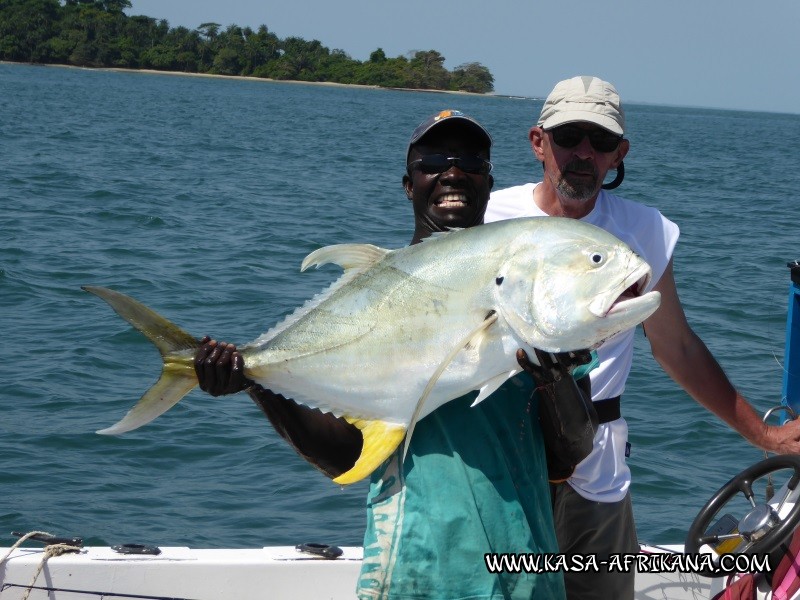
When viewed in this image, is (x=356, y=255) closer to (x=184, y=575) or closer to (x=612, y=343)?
A: (x=612, y=343)

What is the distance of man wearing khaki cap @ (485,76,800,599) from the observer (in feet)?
10.00

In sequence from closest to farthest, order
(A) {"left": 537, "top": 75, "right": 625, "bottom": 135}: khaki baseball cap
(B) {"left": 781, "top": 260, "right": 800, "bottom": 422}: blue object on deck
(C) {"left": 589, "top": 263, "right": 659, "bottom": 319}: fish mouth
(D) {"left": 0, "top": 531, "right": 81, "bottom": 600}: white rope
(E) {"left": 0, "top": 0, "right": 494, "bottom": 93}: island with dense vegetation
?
1. (C) {"left": 589, "top": 263, "right": 659, "bottom": 319}: fish mouth
2. (A) {"left": 537, "top": 75, "right": 625, "bottom": 135}: khaki baseball cap
3. (D) {"left": 0, "top": 531, "right": 81, "bottom": 600}: white rope
4. (B) {"left": 781, "top": 260, "right": 800, "bottom": 422}: blue object on deck
5. (E) {"left": 0, "top": 0, "right": 494, "bottom": 93}: island with dense vegetation

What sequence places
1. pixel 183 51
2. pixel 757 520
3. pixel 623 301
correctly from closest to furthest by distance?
pixel 623 301
pixel 757 520
pixel 183 51

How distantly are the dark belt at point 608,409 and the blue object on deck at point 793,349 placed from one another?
3.25ft

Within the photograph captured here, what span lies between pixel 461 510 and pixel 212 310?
27.4 feet

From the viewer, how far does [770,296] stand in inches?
490

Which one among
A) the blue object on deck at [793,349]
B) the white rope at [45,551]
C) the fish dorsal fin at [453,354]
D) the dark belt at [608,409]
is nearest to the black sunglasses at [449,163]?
the fish dorsal fin at [453,354]

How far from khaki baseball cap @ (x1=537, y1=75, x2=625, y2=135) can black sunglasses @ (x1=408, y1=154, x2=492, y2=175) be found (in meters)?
0.70

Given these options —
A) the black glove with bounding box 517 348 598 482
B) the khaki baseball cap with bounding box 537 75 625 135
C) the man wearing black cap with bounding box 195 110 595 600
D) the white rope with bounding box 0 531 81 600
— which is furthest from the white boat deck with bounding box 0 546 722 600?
the khaki baseball cap with bounding box 537 75 625 135

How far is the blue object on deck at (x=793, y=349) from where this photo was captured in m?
3.76

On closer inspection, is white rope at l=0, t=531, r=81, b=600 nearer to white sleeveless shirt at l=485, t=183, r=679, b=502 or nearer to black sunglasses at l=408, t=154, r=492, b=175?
white sleeveless shirt at l=485, t=183, r=679, b=502

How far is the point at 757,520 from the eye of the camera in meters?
3.17

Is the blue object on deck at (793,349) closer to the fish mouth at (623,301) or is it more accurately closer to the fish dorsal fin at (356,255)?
the fish mouth at (623,301)

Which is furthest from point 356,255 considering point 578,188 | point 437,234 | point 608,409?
point 608,409
